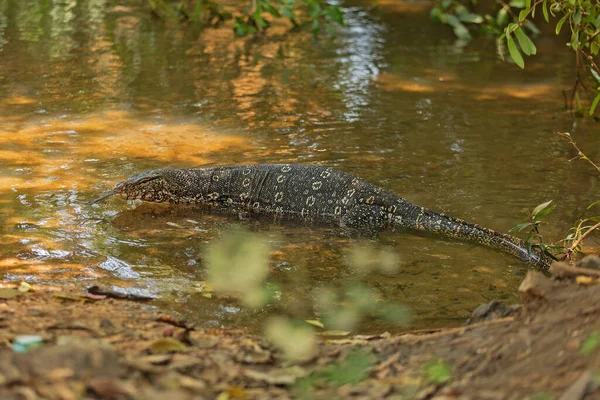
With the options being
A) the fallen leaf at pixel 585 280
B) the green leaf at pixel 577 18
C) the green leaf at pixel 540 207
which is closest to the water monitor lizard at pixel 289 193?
the green leaf at pixel 540 207

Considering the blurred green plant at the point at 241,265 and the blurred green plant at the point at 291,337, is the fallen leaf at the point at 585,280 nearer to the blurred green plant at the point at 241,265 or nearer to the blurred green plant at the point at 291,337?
the blurred green plant at the point at 291,337

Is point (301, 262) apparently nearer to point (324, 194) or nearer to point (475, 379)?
point (324, 194)

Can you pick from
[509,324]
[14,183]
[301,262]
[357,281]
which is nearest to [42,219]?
[14,183]

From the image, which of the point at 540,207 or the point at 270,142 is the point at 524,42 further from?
the point at 270,142

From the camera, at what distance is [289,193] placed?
9023mm

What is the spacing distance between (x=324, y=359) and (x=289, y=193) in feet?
15.1

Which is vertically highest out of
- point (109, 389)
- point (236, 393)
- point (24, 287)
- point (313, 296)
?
point (109, 389)

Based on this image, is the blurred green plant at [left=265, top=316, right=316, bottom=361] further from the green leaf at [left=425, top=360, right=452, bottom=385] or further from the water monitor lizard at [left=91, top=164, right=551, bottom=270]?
the water monitor lizard at [left=91, top=164, right=551, bottom=270]

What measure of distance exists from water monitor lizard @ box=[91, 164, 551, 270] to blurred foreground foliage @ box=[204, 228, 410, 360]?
763 mm

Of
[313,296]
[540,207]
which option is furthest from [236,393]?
[540,207]

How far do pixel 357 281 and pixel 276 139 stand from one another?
4.51 m

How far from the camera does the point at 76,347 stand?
12.5 ft

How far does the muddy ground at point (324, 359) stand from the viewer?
12.1ft

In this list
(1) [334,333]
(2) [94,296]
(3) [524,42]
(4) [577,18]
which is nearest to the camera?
(1) [334,333]
